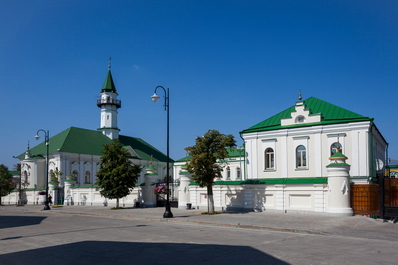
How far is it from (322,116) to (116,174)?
743 inches

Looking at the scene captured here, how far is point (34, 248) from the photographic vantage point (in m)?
11.9

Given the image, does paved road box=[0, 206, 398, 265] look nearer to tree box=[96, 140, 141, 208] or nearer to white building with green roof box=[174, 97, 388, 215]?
white building with green roof box=[174, 97, 388, 215]

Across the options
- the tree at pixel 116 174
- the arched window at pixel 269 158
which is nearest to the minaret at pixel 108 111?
the tree at pixel 116 174

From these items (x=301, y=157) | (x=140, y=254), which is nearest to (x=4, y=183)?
(x=301, y=157)

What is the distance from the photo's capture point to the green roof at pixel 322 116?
94.4 feet

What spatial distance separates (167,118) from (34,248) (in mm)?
13760

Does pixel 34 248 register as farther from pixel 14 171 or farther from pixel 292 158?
pixel 14 171

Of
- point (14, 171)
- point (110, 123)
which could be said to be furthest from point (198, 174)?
point (14, 171)

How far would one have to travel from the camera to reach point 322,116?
2989 cm

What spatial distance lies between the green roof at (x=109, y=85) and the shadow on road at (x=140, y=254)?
62.3m

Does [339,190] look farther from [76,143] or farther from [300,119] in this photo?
[76,143]

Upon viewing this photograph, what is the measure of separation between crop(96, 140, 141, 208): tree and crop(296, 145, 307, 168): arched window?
1467 centimetres

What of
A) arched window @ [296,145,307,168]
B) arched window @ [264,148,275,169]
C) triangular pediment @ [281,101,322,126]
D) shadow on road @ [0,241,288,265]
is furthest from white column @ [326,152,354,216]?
shadow on road @ [0,241,288,265]

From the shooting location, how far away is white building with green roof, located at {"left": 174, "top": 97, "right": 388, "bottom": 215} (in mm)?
25500
